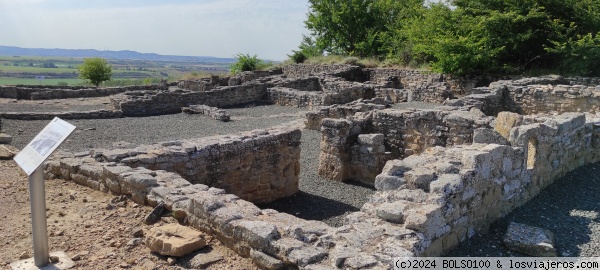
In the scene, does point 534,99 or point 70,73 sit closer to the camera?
point 534,99

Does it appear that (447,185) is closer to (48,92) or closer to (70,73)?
(48,92)

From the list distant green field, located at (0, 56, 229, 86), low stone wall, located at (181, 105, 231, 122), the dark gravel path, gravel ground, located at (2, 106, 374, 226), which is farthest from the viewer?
distant green field, located at (0, 56, 229, 86)

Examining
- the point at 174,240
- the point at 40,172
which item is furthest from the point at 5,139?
the point at 174,240

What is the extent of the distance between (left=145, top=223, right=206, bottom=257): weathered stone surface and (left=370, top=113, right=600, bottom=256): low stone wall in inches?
76.1

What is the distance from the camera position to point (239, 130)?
650 inches

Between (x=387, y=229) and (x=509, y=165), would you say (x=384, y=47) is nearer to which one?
(x=509, y=165)

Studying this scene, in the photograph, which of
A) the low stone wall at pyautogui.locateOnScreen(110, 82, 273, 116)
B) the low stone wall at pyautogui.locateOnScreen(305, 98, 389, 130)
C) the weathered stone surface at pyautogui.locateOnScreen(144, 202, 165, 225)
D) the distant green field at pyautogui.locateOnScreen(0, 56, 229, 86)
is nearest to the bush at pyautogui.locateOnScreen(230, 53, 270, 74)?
the distant green field at pyautogui.locateOnScreen(0, 56, 229, 86)

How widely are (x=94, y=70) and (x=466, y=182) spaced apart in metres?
31.3

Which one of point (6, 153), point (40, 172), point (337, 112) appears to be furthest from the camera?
point (337, 112)

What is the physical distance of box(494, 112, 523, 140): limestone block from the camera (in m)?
8.81

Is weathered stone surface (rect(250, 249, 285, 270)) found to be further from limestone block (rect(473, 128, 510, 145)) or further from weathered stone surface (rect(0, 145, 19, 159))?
weathered stone surface (rect(0, 145, 19, 159))

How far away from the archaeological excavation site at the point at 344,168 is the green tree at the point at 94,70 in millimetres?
14443

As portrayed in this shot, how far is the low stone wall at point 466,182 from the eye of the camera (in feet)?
16.3

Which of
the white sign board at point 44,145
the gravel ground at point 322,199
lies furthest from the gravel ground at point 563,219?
the white sign board at point 44,145
